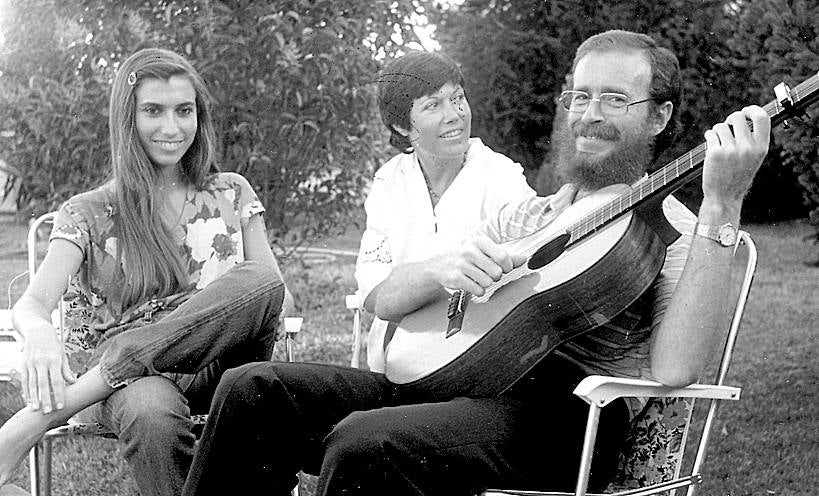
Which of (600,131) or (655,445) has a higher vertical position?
(600,131)

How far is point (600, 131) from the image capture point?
2.32 meters

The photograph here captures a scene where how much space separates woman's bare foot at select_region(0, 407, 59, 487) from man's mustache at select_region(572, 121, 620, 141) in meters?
1.46

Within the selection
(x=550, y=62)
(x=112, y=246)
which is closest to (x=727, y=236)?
(x=112, y=246)

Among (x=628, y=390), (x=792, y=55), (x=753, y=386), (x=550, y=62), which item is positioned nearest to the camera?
(x=628, y=390)

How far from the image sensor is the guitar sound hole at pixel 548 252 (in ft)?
7.14

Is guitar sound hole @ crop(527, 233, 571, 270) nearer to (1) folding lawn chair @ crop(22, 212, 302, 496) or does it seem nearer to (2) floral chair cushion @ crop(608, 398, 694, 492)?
(2) floral chair cushion @ crop(608, 398, 694, 492)

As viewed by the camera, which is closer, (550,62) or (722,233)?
(722,233)

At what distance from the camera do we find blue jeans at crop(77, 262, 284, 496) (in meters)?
2.40

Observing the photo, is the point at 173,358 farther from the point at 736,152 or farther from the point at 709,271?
the point at 736,152

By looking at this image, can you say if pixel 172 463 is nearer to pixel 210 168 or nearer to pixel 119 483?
pixel 210 168

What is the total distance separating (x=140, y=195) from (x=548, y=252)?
1264mm

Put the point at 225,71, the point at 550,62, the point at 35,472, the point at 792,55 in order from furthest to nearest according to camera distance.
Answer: the point at 550,62, the point at 225,71, the point at 792,55, the point at 35,472

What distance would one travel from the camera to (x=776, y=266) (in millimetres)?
8234

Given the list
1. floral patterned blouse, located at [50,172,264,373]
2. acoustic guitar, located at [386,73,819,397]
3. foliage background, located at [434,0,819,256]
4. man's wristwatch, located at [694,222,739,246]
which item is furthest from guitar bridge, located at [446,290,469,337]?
foliage background, located at [434,0,819,256]
